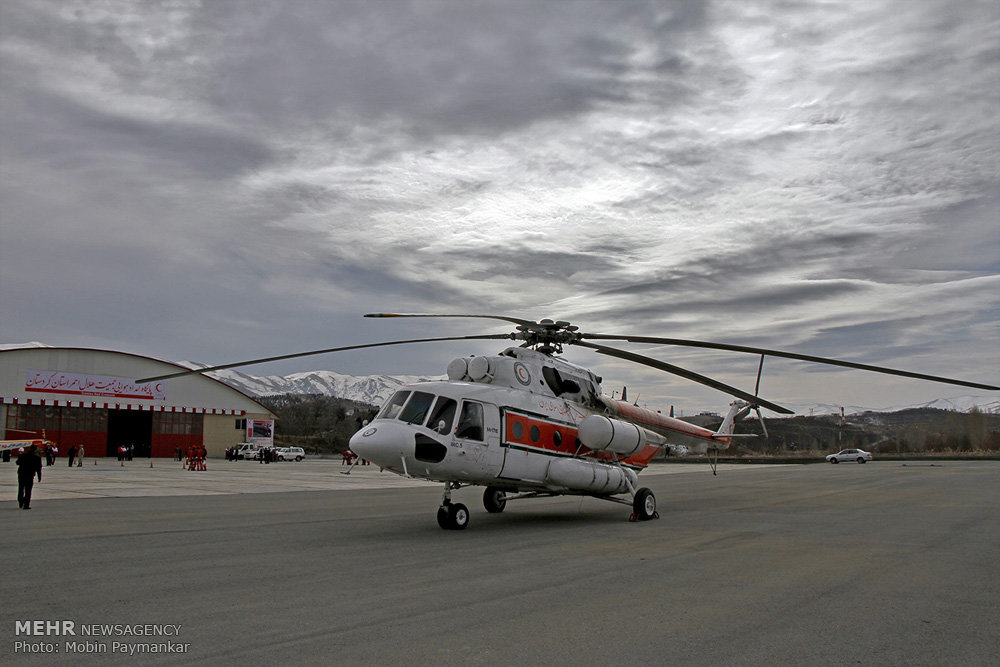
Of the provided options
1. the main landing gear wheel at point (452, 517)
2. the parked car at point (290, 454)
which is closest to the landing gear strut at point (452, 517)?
the main landing gear wheel at point (452, 517)

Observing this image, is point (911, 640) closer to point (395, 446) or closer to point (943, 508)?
point (395, 446)

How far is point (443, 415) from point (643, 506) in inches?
220

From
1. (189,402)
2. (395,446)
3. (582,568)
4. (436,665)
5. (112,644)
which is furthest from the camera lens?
(189,402)

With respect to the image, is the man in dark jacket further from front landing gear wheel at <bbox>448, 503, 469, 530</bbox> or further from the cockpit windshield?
front landing gear wheel at <bbox>448, 503, 469, 530</bbox>

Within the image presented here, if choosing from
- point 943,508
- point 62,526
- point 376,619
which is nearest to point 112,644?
point 376,619

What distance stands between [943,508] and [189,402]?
217ft

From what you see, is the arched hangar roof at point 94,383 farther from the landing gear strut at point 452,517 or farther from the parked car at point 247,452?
the landing gear strut at point 452,517

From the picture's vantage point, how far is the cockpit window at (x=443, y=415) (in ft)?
42.4

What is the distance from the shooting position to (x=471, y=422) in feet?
44.1

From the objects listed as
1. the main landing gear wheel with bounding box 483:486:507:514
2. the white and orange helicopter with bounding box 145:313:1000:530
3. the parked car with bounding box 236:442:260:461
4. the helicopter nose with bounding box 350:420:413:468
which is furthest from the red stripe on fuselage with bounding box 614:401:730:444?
the parked car with bounding box 236:442:260:461

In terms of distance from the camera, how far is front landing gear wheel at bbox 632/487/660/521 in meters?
15.8

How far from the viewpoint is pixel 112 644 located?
558cm

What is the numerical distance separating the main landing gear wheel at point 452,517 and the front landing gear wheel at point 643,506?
173 inches

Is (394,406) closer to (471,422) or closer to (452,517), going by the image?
(471,422)
